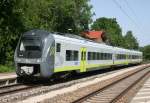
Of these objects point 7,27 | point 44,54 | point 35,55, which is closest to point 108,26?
point 7,27

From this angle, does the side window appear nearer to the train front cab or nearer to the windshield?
the train front cab

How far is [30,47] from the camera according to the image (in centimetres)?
2231

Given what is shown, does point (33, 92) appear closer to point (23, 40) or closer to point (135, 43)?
point (23, 40)

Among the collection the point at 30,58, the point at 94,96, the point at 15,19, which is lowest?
the point at 94,96

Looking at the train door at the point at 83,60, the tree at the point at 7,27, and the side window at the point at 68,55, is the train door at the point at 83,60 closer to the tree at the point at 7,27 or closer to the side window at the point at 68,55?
the side window at the point at 68,55

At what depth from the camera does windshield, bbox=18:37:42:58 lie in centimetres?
2194

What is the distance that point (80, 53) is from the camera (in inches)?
1099

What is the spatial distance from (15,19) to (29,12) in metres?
4.79

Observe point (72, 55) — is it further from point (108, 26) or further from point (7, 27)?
point (108, 26)

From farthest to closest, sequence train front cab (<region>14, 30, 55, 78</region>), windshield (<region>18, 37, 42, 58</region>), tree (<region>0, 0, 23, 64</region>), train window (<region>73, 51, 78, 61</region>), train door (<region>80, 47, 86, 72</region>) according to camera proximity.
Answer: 1. tree (<region>0, 0, 23, 64</region>)
2. train door (<region>80, 47, 86, 72</region>)
3. train window (<region>73, 51, 78, 61</region>)
4. windshield (<region>18, 37, 42, 58</region>)
5. train front cab (<region>14, 30, 55, 78</region>)

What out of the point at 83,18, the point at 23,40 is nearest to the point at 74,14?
the point at 83,18

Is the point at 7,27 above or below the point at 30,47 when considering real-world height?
above

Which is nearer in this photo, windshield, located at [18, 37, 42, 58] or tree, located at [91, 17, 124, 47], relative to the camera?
windshield, located at [18, 37, 42, 58]

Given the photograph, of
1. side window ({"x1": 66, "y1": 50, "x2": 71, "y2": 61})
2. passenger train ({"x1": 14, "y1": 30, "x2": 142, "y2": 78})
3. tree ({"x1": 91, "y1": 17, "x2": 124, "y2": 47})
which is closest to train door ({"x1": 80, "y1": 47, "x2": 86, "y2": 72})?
passenger train ({"x1": 14, "y1": 30, "x2": 142, "y2": 78})
